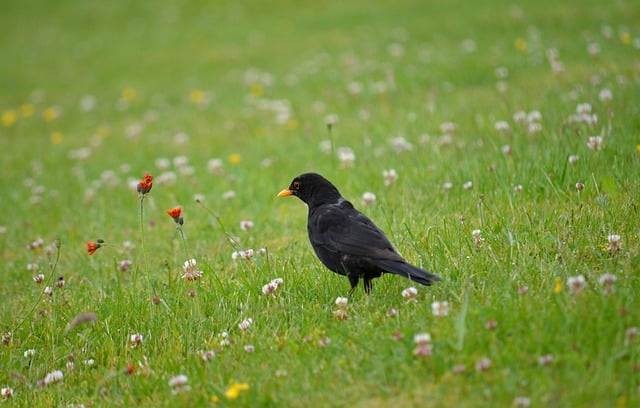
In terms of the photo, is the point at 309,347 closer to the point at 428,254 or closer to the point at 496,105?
the point at 428,254

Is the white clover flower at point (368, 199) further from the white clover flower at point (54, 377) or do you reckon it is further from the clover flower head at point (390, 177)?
the white clover flower at point (54, 377)

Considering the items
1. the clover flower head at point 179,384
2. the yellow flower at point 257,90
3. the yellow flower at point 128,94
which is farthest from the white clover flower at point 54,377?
the yellow flower at point 128,94

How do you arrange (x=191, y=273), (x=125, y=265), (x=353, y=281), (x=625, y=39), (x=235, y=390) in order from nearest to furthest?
Answer: (x=235, y=390)
(x=353, y=281)
(x=191, y=273)
(x=125, y=265)
(x=625, y=39)

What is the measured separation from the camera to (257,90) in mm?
13023

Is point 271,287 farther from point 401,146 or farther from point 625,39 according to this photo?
point 625,39

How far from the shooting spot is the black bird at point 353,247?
419 centimetres

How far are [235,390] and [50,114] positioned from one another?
1233 cm

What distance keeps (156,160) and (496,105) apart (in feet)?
15.5

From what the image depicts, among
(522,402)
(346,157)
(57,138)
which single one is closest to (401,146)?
(346,157)

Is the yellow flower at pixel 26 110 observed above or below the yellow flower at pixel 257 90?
below

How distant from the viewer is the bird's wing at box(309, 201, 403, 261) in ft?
14.4

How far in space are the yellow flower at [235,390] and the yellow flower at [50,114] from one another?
1200cm

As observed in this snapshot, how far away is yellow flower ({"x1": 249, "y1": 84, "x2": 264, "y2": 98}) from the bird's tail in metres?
8.87

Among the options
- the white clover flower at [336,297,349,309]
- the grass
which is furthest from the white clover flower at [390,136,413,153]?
the white clover flower at [336,297,349,309]
